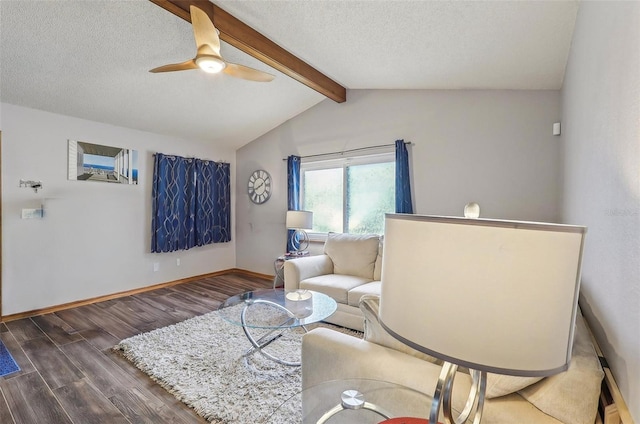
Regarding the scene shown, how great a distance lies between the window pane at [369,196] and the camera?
3.97 meters

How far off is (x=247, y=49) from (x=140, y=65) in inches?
44.8

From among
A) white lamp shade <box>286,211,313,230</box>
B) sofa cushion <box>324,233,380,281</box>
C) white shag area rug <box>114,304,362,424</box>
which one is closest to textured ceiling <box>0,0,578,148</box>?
white lamp shade <box>286,211,313,230</box>

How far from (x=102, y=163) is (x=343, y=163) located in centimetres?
324

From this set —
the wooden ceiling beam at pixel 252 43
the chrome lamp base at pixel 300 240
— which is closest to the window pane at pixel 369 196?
the chrome lamp base at pixel 300 240

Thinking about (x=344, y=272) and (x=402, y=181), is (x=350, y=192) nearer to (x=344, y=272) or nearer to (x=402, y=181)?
(x=402, y=181)

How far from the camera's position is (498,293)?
542 mm

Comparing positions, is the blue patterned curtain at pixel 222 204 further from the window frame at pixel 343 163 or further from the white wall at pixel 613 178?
the white wall at pixel 613 178

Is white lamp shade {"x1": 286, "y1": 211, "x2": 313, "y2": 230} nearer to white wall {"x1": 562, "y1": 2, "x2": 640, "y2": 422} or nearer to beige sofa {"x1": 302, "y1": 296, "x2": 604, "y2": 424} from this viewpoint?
beige sofa {"x1": 302, "y1": 296, "x2": 604, "y2": 424}

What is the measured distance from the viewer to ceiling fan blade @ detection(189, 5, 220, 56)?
6.18ft

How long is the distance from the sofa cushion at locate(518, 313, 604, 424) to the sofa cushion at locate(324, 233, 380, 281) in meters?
2.43

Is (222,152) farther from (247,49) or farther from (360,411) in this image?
(360,411)

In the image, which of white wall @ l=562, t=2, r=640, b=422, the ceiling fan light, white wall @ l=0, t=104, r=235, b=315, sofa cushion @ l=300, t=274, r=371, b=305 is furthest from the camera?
white wall @ l=0, t=104, r=235, b=315

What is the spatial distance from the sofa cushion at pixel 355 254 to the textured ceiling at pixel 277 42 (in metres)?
1.86

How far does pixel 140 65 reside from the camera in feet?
9.75
